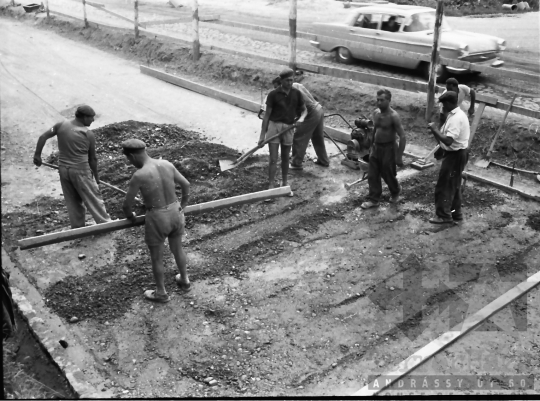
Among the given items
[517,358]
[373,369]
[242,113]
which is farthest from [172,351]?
[242,113]

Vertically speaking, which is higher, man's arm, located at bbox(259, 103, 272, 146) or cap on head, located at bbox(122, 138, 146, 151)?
cap on head, located at bbox(122, 138, 146, 151)

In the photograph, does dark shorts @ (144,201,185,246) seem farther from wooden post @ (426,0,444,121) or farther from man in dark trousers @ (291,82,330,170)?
wooden post @ (426,0,444,121)

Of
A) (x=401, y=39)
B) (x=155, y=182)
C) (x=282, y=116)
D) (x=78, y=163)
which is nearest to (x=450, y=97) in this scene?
(x=282, y=116)

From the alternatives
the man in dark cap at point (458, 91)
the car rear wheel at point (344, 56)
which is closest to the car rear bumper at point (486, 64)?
the man in dark cap at point (458, 91)

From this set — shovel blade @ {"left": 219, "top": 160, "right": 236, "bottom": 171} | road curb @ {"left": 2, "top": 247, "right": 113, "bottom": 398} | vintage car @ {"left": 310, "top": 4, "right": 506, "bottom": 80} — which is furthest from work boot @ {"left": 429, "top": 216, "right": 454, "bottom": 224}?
vintage car @ {"left": 310, "top": 4, "right": 506, "bottom": 80}

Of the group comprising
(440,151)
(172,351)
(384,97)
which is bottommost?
(172,351)

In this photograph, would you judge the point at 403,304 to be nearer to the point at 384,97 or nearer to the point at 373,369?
the point at 373,369

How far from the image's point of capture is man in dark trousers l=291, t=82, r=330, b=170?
9.16m

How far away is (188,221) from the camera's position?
812 cm

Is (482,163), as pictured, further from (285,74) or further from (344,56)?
(344,56)

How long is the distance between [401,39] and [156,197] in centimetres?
954

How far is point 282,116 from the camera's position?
27.8 feet

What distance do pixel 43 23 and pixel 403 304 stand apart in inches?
811

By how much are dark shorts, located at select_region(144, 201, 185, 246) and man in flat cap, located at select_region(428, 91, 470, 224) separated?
339 cm
